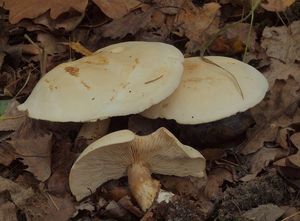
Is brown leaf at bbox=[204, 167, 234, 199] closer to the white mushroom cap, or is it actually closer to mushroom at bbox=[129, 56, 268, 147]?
mushroom at bbox=[129, 56, 268, 147]

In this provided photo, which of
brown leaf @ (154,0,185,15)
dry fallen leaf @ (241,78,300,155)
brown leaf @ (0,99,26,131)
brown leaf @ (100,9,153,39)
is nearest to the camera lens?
dry fallen leaf @ (241,78,300,155)

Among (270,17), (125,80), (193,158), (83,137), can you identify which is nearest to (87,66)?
(125,80)

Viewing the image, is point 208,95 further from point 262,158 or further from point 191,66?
point 262,158

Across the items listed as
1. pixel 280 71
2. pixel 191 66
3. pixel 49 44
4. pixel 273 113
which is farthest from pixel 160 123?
pixel 49 44

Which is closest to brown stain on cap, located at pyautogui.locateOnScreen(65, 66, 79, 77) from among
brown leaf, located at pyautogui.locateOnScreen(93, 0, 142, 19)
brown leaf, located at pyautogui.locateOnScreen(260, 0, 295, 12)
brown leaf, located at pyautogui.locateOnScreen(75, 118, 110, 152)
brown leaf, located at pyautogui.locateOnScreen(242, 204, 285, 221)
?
brown leaf, located at pyautogui.locateOnScreen(75, 118, 110, 152)

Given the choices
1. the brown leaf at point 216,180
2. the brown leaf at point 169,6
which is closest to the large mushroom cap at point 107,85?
the brown leaf at point 216,180

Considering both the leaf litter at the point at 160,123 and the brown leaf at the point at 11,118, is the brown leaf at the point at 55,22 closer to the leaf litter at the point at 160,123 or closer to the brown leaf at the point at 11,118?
the leaf litter at the point at 160,123

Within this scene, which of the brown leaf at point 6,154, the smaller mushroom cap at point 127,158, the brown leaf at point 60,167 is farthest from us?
the brown leaf at point 6,154

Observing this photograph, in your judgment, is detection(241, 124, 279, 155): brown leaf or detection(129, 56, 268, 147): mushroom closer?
detection(129, 56, 268, 147): mushroom
